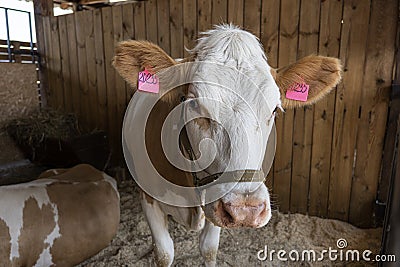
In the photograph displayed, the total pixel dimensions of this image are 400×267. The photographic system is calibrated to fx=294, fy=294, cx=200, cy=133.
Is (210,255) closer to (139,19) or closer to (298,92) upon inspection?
(298,92)

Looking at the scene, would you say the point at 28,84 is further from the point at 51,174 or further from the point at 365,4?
the point at 365,4

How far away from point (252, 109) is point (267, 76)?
0.15m

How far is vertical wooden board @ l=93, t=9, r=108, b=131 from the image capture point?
316 cm

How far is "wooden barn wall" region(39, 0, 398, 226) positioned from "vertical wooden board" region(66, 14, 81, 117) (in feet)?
2.57

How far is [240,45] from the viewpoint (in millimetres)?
1026

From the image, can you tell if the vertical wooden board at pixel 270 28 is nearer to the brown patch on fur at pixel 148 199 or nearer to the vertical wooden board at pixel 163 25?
the vertical wooden board at pixel 163 25

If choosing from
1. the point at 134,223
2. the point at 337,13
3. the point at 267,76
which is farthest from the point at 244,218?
the point at 337,13

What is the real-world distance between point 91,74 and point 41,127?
2.56ft

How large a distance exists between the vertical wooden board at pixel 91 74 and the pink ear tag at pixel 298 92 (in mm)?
2624

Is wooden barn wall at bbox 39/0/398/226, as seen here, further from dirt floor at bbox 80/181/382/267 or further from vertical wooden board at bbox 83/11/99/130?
vertical wooden board at bbox 83/11/99/130

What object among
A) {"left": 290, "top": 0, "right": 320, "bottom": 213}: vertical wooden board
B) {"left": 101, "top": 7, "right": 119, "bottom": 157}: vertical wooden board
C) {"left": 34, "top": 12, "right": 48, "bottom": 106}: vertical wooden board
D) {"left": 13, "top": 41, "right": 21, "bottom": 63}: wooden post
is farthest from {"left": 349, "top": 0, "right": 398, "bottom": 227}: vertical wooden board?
Answer: {"left": 13, "top": 41, "right": 21, "bottom": 63}: wooden post

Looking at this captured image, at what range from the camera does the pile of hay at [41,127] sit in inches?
117

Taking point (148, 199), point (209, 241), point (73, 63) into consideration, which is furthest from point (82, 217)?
point (73, 63)

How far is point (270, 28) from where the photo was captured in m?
2.34
